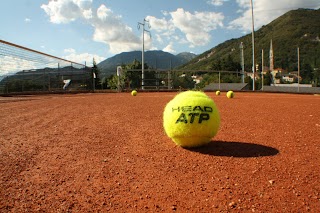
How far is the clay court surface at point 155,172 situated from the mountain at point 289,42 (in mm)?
91395

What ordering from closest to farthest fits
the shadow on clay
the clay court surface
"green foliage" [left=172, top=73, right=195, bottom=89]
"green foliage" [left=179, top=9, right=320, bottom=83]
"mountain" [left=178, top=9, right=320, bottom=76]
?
the clay court surface, the shadow on clay, "green foliage" [left=172, top=73, right=195, bottom=89], "green foliage" [left=179, top=9, right=320, bottom=83], "mountain" [left=178, top=9, right=320, bottom=76]

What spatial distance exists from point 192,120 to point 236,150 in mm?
800

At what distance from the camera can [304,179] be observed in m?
2.81

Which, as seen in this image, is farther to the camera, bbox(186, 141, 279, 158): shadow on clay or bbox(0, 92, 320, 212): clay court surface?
bbox(186, 141, 279, 158): shadow on clay

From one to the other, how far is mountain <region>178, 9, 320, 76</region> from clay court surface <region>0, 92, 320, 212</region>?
9140 cm

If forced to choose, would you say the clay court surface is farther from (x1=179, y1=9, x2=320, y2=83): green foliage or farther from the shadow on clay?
(x1=179, y1=9, x2=320, y2=83): green foliage

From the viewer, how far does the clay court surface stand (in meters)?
2.37

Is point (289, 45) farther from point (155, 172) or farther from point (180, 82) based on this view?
point (155, 172)

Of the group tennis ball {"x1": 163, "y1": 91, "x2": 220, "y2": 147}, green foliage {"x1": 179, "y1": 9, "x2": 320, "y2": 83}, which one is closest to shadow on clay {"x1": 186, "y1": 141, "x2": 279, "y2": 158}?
tennis ball {"x1": 163, "y1": 91, "x2": 220, "y2": 147}

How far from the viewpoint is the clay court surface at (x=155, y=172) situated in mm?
2369

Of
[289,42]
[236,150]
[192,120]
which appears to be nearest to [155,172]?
[192,120]

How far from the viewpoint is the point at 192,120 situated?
3637mm

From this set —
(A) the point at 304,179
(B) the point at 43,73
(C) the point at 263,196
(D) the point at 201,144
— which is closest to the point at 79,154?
(D) the point at 201,144

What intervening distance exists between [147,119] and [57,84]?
19.1 m
